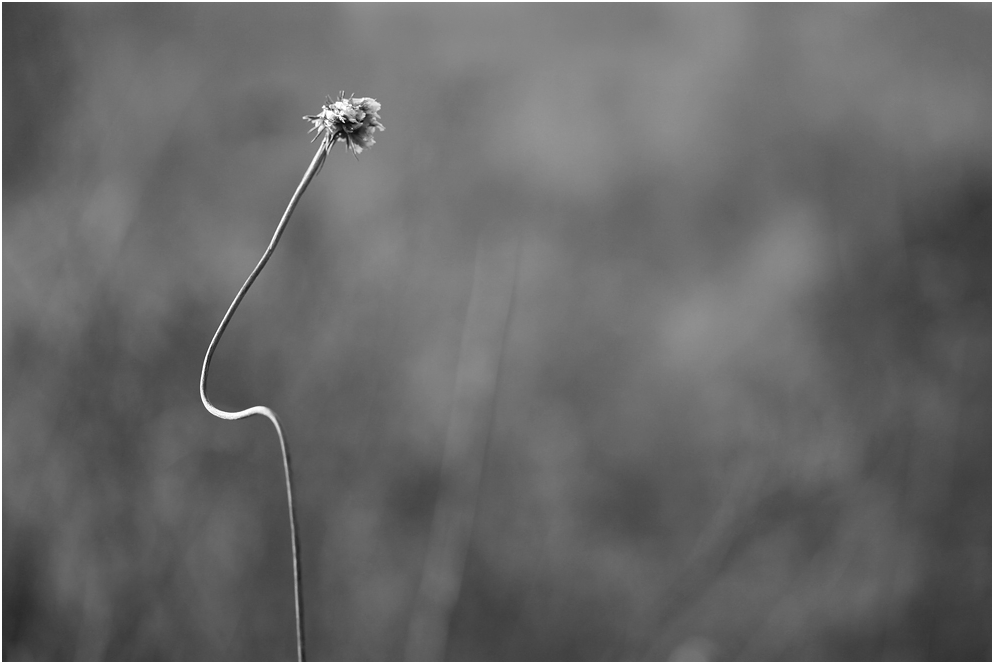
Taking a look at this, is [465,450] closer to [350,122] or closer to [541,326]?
[541,326]

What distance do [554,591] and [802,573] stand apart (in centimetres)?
27

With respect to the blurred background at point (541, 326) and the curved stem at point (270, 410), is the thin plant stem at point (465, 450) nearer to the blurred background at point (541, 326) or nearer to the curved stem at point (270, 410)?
the blurred background at point (541, 326)

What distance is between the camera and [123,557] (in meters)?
0.58

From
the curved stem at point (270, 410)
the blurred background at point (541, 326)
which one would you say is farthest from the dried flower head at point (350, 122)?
the blurred background at point (541, 326)

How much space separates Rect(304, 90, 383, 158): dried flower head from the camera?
15 centimetres

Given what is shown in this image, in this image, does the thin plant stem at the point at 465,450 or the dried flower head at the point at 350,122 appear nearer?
the dried flower head at the point at 350,122

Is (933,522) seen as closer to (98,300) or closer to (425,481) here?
(425,481)

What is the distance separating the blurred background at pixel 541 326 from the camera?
59 cm

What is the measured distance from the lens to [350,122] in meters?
0.16

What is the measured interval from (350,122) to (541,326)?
0.53 meters

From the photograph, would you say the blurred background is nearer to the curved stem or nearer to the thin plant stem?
the thin plant stem

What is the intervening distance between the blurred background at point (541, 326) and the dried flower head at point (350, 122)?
49cm

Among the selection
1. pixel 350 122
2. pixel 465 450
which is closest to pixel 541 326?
pixel 465 450

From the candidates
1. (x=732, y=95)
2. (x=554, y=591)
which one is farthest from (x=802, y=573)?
(x=732, y=95)
